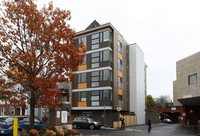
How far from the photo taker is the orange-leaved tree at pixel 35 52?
635 inches

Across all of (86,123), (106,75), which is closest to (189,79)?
(106,75)

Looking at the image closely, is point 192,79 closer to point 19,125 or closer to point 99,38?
point 99,38

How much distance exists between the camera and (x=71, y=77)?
696 inches

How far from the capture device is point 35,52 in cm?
1681

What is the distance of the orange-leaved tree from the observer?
16.1 m

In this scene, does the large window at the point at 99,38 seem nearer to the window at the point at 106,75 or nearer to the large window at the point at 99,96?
the window at the point at 106,75

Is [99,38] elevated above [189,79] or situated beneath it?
elevated above

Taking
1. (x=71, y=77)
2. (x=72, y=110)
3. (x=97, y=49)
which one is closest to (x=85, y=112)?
(x=72, y=110)

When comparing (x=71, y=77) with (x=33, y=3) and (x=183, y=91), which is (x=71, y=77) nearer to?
(x=33, y=3)

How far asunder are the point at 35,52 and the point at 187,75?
21.3 m

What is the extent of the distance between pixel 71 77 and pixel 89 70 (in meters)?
19.4

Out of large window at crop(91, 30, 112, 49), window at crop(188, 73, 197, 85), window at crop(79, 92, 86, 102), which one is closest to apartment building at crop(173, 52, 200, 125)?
window at crop(188, 73, 197, 85)

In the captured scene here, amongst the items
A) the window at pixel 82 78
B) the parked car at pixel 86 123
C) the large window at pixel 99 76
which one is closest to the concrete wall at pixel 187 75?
the large window at pixel 99 76

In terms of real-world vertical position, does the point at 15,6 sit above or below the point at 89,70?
above
